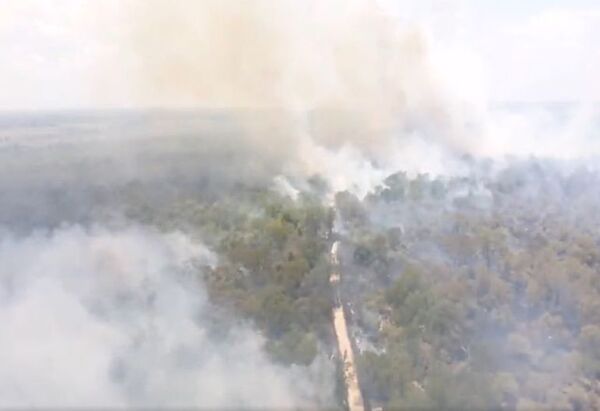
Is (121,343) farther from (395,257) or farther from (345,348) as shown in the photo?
(395,257)

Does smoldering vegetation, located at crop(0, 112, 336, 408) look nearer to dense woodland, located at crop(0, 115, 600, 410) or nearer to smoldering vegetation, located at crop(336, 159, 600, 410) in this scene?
dense woodland, located at crop(0, 115, 600, 410)

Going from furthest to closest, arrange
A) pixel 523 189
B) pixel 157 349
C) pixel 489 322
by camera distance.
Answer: pixel 523 189 → pixel 489 322 → pixel 157 349

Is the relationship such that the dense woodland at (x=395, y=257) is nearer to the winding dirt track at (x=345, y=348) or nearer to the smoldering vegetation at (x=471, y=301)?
the smoldering vegetation at (x=471, y=301)

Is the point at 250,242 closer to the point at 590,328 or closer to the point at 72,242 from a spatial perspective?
the point at 72,242

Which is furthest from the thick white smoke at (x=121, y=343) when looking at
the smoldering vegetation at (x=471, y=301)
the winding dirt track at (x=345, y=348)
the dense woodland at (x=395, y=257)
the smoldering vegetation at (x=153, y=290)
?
the smoldering vegetation at (x=471, y=301)

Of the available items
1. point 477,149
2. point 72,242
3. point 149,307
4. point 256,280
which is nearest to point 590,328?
point 256,280

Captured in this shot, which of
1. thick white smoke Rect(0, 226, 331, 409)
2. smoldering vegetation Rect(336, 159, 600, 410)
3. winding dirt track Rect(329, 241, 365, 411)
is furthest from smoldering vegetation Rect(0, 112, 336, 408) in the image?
smoldering vegetation Rect(336, 159, 600, 410)

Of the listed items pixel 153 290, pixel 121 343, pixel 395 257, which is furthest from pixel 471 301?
pixel 121 343
